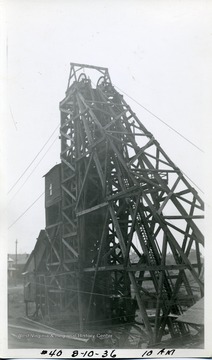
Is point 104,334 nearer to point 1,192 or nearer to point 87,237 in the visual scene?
point 87,237

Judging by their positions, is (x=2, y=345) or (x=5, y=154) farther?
(x=5, y=154)

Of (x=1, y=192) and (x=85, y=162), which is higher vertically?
(x=85, y=162)

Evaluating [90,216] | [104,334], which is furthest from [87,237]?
[104,334]

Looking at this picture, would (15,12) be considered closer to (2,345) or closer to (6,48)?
(6,48)

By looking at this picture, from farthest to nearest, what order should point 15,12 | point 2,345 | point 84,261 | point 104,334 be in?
point 84,261 < point 104,334 < point 15,12 < point 2,345

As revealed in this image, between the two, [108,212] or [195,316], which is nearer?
[195,316]

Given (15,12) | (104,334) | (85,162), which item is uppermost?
(15,12)

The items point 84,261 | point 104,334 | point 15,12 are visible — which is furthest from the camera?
point 84,261

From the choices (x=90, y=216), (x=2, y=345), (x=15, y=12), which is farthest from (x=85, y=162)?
(x=2, y=345)
